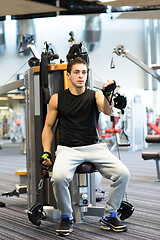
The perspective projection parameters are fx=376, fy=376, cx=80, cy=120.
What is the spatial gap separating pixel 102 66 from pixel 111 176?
10.4 meters

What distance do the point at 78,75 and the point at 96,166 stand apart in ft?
2.19

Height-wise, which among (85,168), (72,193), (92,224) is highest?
(85,168)

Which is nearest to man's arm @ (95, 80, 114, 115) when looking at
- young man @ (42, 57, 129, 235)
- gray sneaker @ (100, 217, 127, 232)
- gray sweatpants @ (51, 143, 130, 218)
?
young man @ (42, 57, 129, 235)

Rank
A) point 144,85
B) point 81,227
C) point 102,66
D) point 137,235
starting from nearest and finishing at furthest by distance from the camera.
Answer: point 137,235
point 81,227
point 102,66
point 144,85

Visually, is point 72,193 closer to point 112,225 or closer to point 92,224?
point 92,224

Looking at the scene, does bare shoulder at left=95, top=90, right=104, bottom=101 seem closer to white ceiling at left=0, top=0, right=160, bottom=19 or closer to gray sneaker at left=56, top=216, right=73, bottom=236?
gray sneaker at left=56, top=216, right=73, bottom=236

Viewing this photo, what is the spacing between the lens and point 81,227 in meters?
2.74

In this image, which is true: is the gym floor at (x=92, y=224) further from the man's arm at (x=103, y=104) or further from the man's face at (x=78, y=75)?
the man's face at (x=78, y=75)

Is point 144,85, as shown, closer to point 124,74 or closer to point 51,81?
point 124,74

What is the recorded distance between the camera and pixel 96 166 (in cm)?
269

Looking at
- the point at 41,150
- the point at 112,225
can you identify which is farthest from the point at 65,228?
the point at 41,150

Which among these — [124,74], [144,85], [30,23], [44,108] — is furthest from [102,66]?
[44,108]

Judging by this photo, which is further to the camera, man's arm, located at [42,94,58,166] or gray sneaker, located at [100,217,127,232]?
man's arm, located at [42,94,58,166]

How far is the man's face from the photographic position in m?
2.71
